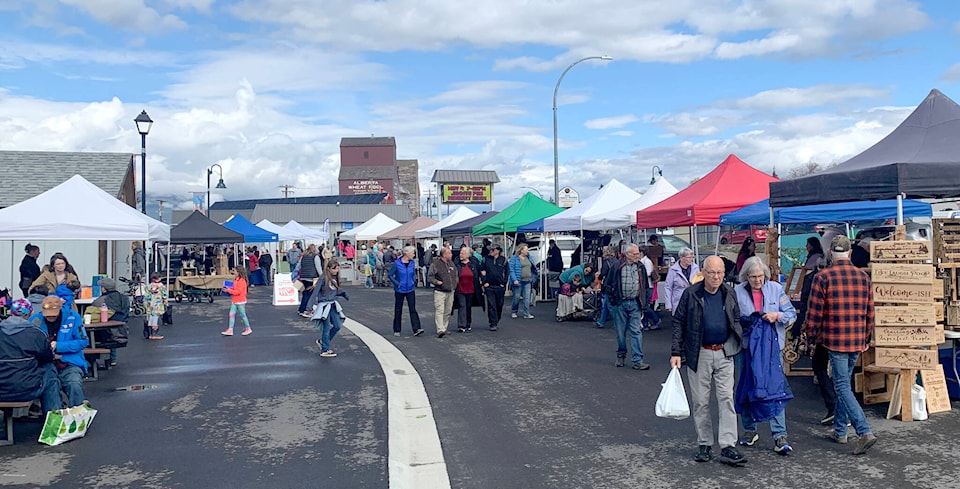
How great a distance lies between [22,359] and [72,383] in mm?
699

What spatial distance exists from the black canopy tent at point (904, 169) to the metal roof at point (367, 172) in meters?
98.6

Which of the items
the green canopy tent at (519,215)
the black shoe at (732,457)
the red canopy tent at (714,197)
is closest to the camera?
the black shoe at (732,457)

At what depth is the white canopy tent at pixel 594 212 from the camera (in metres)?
19.5

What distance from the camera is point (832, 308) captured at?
662 cm

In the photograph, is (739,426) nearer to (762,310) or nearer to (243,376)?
(762,310)

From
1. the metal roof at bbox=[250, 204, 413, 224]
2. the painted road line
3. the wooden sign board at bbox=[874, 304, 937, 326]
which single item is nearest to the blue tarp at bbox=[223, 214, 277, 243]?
the painted road line

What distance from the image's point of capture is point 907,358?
7445mm

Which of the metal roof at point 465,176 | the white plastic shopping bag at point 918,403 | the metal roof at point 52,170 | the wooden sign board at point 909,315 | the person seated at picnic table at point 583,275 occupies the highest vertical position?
the metal roof at point 465,176

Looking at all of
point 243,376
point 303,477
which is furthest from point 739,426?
point 243,376

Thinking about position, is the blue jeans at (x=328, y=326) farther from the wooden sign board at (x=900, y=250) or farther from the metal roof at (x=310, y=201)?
the metal roof at (x=310, y=201)

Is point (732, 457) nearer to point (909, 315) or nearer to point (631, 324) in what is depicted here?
point (909, 315)

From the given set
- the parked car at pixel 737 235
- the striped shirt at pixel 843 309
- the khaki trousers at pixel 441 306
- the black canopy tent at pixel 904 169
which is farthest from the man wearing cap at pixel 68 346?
Answer: the parked car at pixel 737 235

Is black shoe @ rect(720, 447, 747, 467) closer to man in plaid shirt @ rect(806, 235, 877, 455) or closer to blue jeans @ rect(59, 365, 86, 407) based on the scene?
man in plaid shirt @ rect(806, 235, 877, 455)

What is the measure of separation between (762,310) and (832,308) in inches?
29.3
